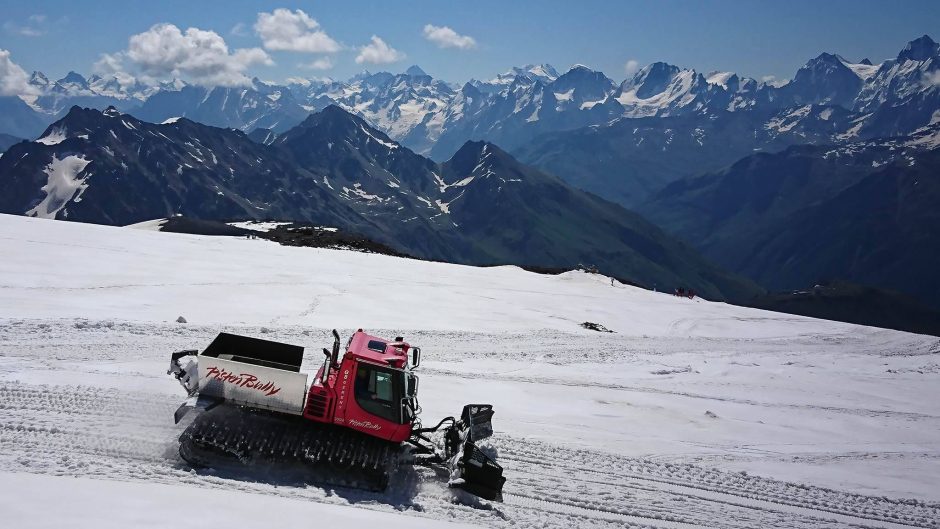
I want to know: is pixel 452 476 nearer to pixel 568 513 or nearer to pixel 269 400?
pixel 568 513

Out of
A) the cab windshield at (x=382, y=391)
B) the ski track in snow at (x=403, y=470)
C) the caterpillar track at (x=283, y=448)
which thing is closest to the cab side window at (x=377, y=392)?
the cab windshield at (x=382, y=391)

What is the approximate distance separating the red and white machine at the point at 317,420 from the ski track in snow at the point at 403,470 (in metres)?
0.38

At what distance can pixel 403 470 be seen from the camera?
1069 cm

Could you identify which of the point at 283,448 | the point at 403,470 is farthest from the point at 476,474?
the point at 283,448

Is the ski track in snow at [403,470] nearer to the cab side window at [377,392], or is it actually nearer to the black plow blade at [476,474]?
the black plow blade at [476,474]

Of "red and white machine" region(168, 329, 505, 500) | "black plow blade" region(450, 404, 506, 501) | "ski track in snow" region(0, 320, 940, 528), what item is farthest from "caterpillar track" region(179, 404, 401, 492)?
"black plow blade" region(450, 404, 506, 501)

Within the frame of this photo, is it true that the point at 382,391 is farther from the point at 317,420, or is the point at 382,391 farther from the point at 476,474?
the point at 476,474

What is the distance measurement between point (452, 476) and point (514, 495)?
108 centimetres

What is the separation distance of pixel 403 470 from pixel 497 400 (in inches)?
183

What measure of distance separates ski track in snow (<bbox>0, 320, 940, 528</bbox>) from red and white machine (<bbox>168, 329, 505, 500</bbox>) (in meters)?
0.38

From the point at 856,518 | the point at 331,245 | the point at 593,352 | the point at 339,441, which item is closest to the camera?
the point at 339,441

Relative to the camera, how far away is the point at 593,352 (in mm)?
21812

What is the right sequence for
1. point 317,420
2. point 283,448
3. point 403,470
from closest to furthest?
1. point 283,448
2. point 317,420
3. point 403,470

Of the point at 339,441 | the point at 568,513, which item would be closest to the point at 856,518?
the point at 568,513
